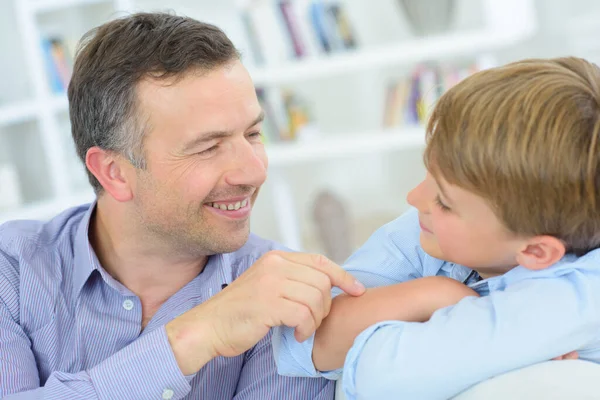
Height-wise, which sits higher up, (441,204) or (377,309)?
(441,204)

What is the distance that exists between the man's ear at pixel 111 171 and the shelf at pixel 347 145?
221cm

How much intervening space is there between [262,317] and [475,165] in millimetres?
392

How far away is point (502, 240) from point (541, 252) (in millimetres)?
54

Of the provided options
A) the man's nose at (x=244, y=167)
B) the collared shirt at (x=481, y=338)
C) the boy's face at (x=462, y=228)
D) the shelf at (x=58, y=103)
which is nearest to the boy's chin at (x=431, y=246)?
the boy's face at (x=462, y=228)

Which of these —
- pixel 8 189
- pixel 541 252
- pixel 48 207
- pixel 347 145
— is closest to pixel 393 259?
pixel 541 252

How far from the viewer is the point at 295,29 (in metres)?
3.90

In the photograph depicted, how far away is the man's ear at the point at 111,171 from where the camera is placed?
1.71 metres

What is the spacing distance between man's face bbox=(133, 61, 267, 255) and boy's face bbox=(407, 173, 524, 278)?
1.80 feet

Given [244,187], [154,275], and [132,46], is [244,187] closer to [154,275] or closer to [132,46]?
[154,275]

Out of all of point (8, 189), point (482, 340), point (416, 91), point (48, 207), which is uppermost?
point (482, 340)

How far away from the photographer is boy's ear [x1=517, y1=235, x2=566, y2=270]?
105 cm

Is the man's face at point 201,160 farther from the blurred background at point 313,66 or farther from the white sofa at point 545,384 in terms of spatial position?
the blurred background at point 313,66

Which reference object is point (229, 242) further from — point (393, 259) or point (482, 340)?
point (482, 340)

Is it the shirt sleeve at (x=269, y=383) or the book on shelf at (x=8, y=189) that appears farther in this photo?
the book on shelf at (x=8, y=189)
